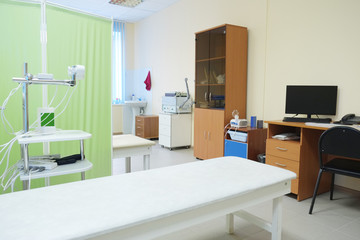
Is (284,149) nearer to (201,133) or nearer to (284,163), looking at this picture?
(284,163)

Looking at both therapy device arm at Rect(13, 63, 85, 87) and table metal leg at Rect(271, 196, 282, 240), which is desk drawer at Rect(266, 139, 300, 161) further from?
therapy device arm at Rect(13, 63, 85, 87)

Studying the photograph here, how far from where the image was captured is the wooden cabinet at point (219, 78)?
4.02 m

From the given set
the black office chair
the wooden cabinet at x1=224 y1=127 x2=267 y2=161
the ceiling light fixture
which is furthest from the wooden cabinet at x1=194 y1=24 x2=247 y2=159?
the ceiling light fixture

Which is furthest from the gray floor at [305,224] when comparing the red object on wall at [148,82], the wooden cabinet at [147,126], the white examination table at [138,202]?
the red object on wall at [148,82]

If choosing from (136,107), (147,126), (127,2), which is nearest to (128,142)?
(147,126)

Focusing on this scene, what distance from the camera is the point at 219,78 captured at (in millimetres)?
4207

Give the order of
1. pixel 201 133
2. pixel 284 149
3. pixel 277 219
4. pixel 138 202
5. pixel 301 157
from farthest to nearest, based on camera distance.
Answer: pixel 201 133, pixel 284 149, pixel 301 157, pixel 277 219, pixel 138 202

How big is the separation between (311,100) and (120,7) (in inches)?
190

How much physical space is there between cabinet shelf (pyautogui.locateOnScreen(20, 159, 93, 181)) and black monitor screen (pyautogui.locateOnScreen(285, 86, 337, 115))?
8.21 ft

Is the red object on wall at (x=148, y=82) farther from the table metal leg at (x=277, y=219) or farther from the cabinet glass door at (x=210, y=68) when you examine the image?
the table metal leg at (x=277, y=219)

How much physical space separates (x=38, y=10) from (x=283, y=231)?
108 inches

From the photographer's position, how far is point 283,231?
2215 millimetres

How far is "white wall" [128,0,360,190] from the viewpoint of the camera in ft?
9.87

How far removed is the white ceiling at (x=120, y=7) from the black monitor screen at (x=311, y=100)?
11.9 feet
